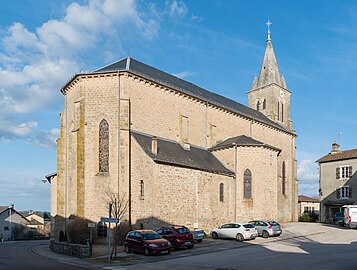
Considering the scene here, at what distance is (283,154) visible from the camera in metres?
49.7

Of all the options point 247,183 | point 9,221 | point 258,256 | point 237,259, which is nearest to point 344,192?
point 247,183

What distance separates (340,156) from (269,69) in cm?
1676

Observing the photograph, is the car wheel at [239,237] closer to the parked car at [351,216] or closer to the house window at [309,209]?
the parked car at [351,216]

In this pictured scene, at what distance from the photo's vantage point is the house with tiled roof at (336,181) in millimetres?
45812

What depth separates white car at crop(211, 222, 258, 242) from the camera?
2762cm

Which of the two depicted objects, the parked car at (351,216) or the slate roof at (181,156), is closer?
the slate roof at (181,156)

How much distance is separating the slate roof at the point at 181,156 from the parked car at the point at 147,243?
298 inches

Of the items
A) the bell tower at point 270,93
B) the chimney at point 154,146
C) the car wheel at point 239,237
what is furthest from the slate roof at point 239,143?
the bell tower at point 270,93

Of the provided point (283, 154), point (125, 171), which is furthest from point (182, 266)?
point (283, 154)

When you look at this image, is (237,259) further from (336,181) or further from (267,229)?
(336,181)

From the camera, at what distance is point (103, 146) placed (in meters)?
30.8

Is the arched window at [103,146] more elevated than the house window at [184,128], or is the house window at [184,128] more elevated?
the house window at [184,128]

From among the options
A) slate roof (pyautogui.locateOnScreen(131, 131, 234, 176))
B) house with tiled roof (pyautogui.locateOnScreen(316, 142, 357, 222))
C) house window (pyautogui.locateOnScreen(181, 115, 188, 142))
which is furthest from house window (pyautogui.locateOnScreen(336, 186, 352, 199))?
house window (pyautogui.locateOnScreen(181, 115, 188, 142))

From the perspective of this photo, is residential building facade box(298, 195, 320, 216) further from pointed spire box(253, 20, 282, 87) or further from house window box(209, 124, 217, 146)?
house window box(209, 124, 217, 146)
